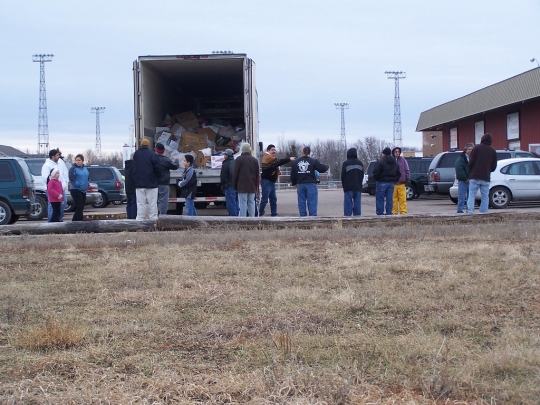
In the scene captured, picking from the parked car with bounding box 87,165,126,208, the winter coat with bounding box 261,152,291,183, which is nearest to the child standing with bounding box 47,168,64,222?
the winter coat with bounding box 261,152,291,183

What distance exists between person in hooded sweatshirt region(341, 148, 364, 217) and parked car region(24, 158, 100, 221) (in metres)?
7.77

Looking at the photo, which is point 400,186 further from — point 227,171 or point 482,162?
point 227,171

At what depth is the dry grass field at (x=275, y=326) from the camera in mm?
3621

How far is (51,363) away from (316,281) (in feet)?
10.1

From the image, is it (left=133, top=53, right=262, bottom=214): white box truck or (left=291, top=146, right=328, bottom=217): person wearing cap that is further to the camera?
(left=133, top=53, right=262, bottom=214): white box truck

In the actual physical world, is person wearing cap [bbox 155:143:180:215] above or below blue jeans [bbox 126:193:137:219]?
above

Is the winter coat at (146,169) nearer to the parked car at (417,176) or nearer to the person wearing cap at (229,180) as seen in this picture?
the person wearing cap at (229,180)

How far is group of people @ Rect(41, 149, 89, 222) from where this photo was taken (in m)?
12.9

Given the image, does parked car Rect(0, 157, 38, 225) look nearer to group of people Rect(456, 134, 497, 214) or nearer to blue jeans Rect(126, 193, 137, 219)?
blue jeans Rect(126, 193, 137, 219)

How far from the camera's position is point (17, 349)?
4.38 m

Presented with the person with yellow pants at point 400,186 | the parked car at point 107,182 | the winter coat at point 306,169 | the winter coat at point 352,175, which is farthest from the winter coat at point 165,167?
the parked car at point 107,182

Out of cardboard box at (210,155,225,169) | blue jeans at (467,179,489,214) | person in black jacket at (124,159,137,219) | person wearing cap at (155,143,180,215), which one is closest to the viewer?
blue jeans at (467,179,489,214)

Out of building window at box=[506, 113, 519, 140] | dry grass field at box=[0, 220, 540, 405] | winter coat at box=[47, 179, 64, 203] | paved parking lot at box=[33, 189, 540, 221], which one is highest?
building window at box=[506, 113, 519, 140]

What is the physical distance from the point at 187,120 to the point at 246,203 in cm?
441
